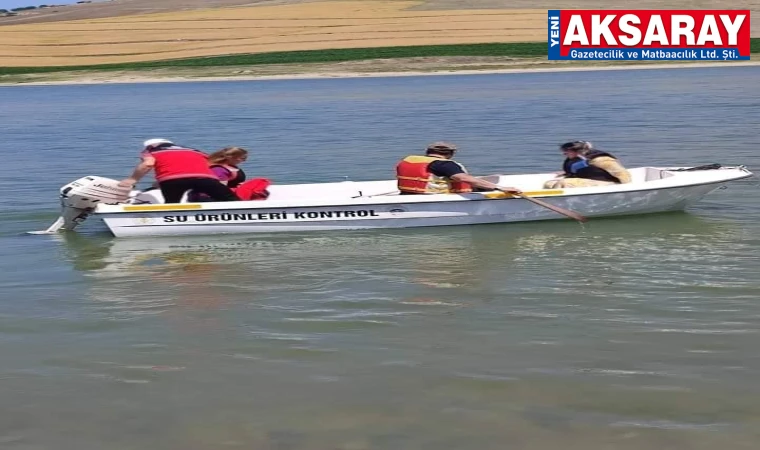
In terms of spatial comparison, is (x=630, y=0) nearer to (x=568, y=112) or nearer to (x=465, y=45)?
(x=465, y=45)

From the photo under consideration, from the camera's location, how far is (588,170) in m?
12.4

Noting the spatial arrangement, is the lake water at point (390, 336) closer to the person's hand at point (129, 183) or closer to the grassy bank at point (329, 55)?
the person's hand at point (129, 183)

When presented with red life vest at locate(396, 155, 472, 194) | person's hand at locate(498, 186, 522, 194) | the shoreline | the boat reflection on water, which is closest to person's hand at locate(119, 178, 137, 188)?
the boat reflection on water

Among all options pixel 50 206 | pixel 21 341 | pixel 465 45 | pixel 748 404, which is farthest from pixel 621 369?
pixel 465 45

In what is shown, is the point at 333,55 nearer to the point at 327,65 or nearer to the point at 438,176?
the point at 327,65

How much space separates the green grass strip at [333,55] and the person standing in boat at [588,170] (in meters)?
44.8

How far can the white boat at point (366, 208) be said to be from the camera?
466 inches

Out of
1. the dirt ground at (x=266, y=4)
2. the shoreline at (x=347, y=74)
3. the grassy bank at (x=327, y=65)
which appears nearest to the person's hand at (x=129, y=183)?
the shoreline at (x=347, y=74)

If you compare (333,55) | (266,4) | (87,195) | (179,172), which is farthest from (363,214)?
(266,4)

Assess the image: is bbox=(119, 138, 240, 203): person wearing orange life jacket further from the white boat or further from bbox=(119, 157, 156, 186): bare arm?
the white boat

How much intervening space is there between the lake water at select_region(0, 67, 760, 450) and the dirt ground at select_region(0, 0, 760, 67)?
49.0 metres

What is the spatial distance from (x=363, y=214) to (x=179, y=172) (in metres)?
Answer: 2.07

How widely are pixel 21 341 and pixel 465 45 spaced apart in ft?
175

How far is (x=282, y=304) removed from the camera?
8.87 m
